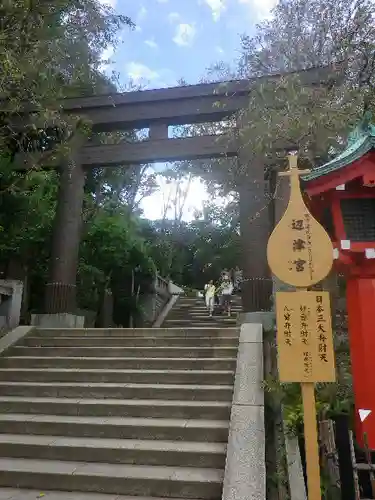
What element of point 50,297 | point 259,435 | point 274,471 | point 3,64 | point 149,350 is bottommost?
point 274,471

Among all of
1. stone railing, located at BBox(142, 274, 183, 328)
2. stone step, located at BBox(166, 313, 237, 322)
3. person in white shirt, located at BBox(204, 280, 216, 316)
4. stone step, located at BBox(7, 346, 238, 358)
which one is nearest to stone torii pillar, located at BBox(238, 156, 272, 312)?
stone step, located at BBox(166, 313, 237, 322)

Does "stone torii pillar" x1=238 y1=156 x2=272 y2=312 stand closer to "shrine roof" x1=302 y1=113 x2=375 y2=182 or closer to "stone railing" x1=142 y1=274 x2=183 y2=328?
"shrine roof" x1=302 y1=113 x2=375 y2=182

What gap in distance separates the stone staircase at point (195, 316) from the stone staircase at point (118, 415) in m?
5.09

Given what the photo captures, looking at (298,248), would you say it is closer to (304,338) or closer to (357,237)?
(304,338)

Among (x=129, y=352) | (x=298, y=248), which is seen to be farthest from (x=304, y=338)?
(x=129, y=352)

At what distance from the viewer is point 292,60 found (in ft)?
47.5

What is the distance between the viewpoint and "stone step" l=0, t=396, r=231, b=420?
17.1ft

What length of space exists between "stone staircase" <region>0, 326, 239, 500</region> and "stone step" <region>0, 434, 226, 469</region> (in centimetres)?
1

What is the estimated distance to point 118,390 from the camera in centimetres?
592

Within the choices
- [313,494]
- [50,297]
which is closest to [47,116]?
[50,297]

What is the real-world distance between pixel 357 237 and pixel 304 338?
82.8 inches

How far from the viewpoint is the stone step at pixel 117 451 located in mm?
4387

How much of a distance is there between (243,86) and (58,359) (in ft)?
25.1

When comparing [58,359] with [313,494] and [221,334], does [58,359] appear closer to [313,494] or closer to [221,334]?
[221,334]
